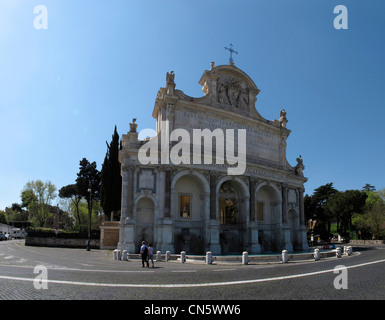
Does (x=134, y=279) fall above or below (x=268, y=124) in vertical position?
below

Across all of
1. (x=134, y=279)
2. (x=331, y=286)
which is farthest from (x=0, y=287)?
(x=331, y=286)

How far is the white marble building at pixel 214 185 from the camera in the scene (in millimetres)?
29359

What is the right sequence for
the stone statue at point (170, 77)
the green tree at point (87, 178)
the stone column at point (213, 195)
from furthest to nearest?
the green tree at point (87, 178)
the stone statue at point (170, 77)
the stone column at point (213, 195)

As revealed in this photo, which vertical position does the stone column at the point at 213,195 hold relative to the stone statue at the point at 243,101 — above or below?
below

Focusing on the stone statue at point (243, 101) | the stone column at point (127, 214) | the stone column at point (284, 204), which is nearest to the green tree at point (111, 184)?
the stone column at point (127, 214)

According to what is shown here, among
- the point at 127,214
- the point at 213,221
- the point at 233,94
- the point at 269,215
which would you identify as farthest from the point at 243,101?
the point at 127,214

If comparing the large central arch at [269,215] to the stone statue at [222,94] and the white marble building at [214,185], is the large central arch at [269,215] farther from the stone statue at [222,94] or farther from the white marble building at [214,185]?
the stone statue at [222,94]

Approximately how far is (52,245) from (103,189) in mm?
10778

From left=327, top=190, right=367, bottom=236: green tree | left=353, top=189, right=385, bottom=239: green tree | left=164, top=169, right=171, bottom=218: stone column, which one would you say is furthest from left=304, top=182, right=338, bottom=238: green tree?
left=164, top=169, right=171, bottom=218: stone column

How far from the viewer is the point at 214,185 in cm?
3203

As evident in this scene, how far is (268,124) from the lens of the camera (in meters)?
39.2
